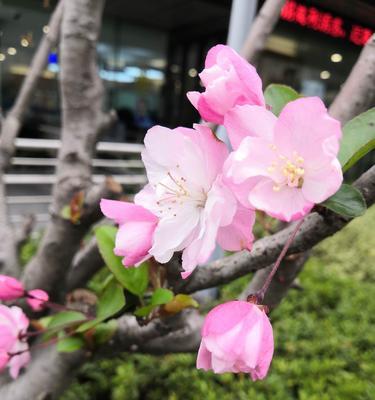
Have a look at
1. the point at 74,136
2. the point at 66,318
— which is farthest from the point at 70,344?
the point at 74,136

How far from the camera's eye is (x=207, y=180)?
42 cm

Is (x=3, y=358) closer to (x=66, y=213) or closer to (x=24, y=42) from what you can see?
(x=66, y=213)

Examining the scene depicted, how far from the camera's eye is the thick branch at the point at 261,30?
126cm

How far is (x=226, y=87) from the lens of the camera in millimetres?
401

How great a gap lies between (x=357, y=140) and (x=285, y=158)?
0.50 ft

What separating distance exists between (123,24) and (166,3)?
966 mm

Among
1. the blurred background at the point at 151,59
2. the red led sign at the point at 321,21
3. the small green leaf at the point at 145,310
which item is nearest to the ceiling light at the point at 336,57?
the blurred background at the point at 151,59

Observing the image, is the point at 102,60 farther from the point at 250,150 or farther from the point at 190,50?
the point at 250,150

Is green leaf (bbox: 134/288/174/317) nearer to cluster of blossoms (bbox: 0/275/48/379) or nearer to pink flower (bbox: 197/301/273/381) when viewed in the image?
cluster of blossoms (bbox: 0/275/48/379)

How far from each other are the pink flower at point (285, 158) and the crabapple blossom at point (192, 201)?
0.02 metres

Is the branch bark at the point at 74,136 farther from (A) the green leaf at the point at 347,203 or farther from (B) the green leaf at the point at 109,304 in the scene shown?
(A) the green leaf at the point at 347,203

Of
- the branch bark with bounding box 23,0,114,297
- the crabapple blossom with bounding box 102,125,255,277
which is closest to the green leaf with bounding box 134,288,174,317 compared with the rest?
the crabapple blossom with bounding box 102,125,255,277

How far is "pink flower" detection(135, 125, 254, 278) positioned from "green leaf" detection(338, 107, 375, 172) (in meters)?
0.14

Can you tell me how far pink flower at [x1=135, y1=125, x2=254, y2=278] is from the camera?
40cm
